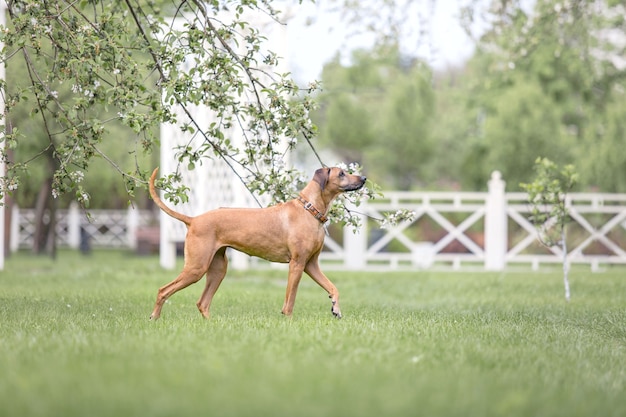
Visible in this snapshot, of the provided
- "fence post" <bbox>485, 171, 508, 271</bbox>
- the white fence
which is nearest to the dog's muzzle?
the white fence

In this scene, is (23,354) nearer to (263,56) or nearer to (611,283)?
(263,56)

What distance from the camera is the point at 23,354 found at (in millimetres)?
5258

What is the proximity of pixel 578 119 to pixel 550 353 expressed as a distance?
965 inches

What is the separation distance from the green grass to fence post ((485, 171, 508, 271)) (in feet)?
23.1

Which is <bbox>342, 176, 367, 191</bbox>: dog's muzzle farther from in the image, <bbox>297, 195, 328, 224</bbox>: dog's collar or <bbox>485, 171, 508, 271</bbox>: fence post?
<bbox>485, 171, 508, 271</bbox>: fence post

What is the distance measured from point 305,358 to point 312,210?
240cm

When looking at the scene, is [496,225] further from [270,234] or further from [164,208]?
[164,208]

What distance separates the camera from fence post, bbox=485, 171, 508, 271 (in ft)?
55.6

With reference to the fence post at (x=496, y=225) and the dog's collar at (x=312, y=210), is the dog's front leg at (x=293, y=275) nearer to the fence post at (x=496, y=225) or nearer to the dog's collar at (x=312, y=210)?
the dog's collar at (x=312, y=210)

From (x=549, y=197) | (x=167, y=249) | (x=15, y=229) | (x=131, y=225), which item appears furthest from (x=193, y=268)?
(x=131, y=225)

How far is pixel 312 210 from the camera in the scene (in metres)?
7.35

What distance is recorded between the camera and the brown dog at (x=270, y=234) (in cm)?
712

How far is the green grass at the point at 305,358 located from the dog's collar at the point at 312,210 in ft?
2.79

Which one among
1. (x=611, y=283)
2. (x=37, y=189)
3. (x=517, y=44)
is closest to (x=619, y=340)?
(x=611, y=283)
